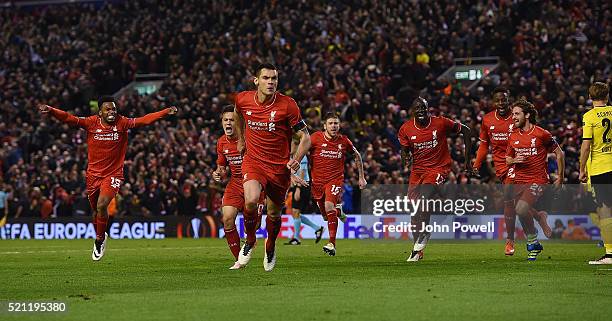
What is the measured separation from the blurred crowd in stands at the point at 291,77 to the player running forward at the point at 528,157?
1051cm

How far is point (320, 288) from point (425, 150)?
281 inches

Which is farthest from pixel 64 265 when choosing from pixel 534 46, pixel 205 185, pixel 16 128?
pixel 16 128

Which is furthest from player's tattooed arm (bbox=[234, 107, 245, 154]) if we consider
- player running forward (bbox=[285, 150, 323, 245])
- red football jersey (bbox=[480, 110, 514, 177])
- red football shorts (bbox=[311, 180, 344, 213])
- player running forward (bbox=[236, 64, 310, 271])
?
player running forward (bbox=[285, 150, 323, 245])

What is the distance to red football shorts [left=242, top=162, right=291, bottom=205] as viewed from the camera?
14.0 m

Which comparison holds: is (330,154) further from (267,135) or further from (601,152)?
(267,135)

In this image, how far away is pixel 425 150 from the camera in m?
18.3

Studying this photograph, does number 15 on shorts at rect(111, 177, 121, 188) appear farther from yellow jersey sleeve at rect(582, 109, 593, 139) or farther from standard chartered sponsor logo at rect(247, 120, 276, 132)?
yellow jersey sleeve at rect(582, 109, 593, 139)

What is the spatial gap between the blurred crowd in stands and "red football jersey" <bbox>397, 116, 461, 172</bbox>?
10.8 meters

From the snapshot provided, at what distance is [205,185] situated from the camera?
34.4 meters

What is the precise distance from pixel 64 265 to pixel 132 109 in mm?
24494

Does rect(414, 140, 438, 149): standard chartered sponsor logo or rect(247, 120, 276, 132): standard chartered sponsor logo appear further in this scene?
rect(414, 140, 438, 149): standard chartered sponsor logo

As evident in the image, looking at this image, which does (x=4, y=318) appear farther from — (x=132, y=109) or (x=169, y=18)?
(x=169, y=18)

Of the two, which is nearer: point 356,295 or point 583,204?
point 356,295

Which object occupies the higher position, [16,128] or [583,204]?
[16,128]
